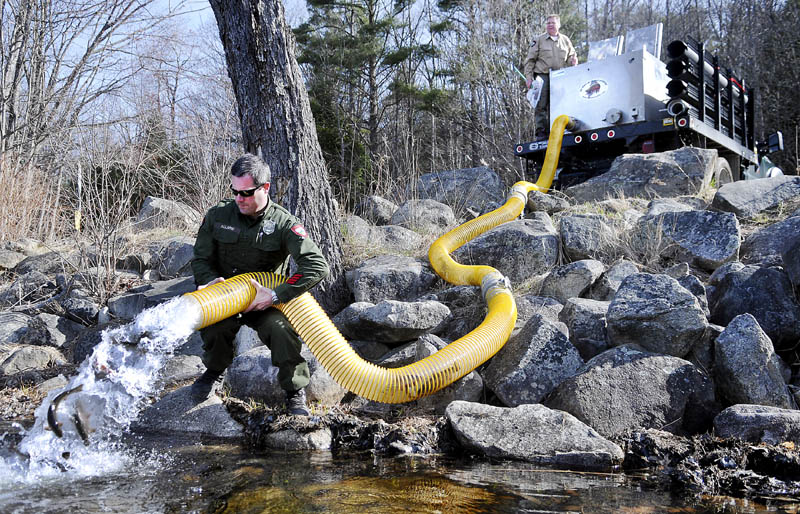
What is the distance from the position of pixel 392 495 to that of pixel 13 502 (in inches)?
64.8

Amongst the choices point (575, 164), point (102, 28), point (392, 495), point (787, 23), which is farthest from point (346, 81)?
point (392, 495)

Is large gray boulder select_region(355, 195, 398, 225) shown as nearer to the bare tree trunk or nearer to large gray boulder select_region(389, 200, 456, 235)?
large gray boulder select_region(389, 200, 456, 235)

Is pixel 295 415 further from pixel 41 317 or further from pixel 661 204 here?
pixel 661 204

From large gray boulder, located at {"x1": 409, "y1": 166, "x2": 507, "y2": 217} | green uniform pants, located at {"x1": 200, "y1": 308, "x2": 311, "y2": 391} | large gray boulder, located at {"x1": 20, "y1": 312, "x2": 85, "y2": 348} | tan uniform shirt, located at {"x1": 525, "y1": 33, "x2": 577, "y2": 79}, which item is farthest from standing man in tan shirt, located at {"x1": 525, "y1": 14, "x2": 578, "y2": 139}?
large gray boulder, located at {"x1": 20, "y1": 312, "x2": 85, "y2": 348}

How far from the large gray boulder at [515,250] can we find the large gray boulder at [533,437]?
2519 millimetres

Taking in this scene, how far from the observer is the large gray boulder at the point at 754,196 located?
664 cm

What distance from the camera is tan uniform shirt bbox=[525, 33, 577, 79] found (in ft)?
33.8

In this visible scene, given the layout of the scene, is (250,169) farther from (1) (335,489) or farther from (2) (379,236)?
(2) (379,236)

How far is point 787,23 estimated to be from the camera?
20219mm

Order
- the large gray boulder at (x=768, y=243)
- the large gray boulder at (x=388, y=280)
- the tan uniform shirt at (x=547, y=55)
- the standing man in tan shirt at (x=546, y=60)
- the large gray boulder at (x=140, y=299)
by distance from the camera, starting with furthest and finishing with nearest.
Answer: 1. the tan uniform shirt at (x=547, y=55)
2. the standing man in tan shirt at (x=546, y=60)
3. the large gray boulder at (x=140, y=299)
4. the large gray boulder at (x=388, y=280)
5. the large gray boulder at (x=768, y=243)

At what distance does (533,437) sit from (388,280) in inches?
108

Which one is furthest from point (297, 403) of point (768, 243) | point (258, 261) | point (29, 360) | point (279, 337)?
point (768, 243)

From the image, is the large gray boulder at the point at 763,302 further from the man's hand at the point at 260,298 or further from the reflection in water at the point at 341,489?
the man's hand at the point at 260,298

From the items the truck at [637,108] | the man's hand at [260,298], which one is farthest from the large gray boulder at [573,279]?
the truck at [637,108]
